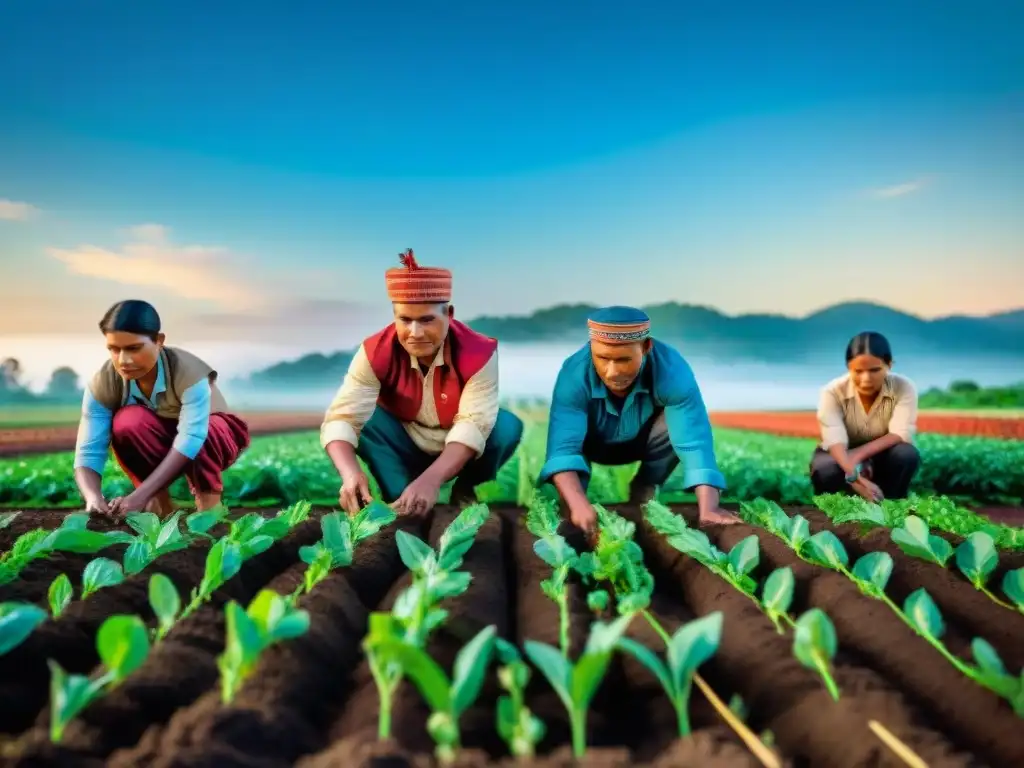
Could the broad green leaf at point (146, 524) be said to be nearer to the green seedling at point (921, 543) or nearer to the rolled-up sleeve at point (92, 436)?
the rolled-up sleeve at point (92, 436)

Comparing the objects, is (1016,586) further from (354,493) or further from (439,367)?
(439,367)

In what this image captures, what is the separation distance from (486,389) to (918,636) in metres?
1.94

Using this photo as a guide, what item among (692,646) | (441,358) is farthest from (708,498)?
(692,646)

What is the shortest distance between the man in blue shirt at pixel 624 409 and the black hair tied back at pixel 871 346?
1.16 meters

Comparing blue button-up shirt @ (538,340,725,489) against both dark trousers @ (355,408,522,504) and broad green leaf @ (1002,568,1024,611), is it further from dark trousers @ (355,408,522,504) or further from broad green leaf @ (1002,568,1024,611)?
broad green leaf @ (1002,568,1024,611)

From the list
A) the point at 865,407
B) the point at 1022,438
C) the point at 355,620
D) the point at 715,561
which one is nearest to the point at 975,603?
the point at 715,561

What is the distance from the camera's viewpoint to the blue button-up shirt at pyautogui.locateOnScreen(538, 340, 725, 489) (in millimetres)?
2984

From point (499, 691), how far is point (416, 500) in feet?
4.72

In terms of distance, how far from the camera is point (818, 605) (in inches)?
73.0

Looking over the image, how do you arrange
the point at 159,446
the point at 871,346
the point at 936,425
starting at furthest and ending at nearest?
the point at 936,425
the point at 871,346
the point at 159,446

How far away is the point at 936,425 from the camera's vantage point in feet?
36.1

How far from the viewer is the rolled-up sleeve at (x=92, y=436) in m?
3.35

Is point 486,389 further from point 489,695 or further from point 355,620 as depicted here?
point 489,695

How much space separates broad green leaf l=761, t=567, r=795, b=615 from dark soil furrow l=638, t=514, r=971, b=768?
0.11 feet
